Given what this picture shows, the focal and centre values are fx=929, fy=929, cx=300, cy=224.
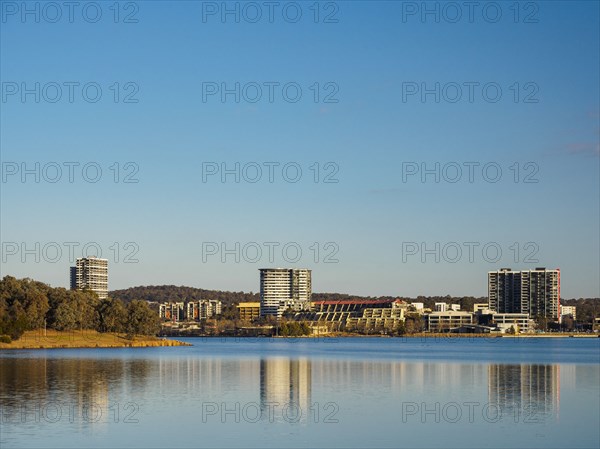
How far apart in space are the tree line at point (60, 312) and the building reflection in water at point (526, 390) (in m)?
72.4

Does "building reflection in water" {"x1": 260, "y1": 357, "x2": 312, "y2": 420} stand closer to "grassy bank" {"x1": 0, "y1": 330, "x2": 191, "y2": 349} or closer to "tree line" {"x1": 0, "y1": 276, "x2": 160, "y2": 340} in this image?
"tree line" {"x1": 0, "y1": 276, "x2": 160, "y2": 340}

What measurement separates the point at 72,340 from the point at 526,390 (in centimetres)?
9596

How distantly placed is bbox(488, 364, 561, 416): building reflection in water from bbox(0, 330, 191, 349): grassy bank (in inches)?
2917

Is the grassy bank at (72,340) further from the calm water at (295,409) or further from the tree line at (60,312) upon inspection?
the calm water at (295,409)

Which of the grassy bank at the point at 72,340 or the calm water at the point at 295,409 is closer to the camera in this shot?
the calm water at the point at 295,409

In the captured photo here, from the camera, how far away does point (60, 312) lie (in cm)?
13350

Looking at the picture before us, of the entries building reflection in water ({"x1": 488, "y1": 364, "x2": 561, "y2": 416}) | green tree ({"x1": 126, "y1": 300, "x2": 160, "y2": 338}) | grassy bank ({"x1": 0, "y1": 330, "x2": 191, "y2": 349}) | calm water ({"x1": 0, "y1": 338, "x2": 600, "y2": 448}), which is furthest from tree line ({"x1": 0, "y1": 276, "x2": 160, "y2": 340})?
building reflection in water ({"x1": 488, "y1": 364, "x2": 561, "y2": 416})

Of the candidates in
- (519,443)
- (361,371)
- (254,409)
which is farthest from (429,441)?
(361,371)

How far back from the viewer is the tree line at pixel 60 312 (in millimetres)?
130625

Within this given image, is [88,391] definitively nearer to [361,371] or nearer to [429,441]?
[429,441]

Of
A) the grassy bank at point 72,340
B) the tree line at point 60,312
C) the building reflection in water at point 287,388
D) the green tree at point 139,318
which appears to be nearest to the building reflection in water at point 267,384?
the building reflection in water at point 287,388

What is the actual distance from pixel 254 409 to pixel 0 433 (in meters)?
13.8

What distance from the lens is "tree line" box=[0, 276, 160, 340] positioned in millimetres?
130625

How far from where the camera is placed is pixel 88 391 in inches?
2117
